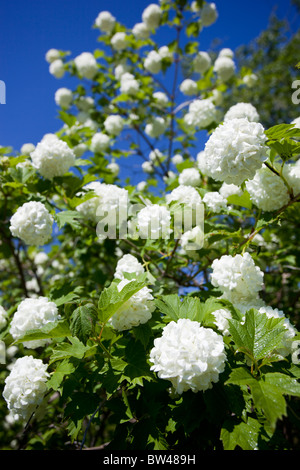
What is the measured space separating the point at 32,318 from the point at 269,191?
1.88 metres

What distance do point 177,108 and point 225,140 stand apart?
4.20m

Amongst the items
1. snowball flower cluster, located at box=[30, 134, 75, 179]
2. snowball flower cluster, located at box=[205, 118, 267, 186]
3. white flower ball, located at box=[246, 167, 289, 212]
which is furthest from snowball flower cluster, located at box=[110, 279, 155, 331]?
snowball flower cluster, located at box=[30, 134, 75, 179]

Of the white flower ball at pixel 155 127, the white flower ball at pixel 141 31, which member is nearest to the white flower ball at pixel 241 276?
the white flower ball at pixel 155 127

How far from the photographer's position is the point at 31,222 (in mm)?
2475

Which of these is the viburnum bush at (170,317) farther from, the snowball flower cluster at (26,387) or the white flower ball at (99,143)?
the white flower ball at (99,143)

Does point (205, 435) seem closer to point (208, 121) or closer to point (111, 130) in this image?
point (208, 121)

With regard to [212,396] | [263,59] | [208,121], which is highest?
[263,59]

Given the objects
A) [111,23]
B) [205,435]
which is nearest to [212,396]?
[205,435]

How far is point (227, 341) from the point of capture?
167 centimetres

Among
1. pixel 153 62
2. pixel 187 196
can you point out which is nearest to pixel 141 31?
pixel 153 62

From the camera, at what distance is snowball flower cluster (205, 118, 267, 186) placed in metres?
1.77

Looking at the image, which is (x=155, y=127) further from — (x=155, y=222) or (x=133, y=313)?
(x=133, y=313)

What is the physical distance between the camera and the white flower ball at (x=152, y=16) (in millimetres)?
5520

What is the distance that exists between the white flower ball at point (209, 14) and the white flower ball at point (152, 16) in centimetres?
78
